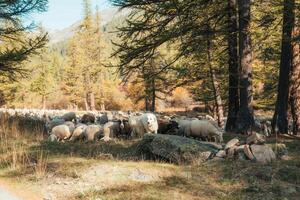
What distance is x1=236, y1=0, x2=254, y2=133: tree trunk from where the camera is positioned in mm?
12906

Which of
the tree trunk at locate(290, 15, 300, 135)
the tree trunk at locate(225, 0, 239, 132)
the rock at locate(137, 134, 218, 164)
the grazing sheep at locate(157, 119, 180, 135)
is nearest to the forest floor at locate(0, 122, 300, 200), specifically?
the rock at locate(137, 134, 218, 164)

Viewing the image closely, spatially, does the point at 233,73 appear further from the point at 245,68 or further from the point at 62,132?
the point at 62,132

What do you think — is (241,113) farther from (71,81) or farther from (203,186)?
(71,81)

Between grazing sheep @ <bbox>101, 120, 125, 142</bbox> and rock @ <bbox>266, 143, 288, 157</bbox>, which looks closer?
rock @ <bbox>266, 143, 288, 157</bbox>

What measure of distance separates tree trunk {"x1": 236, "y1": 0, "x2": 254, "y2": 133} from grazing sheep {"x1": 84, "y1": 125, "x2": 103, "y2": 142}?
402 cm

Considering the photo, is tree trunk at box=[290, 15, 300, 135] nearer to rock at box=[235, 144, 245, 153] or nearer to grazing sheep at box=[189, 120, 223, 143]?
grazing sheep at box=[189, 120, 223, 143]

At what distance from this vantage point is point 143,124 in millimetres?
13055

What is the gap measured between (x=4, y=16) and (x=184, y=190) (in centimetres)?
1495

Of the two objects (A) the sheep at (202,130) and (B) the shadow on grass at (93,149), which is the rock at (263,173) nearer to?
(B) the shadow on grass at (93,149)

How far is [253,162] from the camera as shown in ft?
26.6

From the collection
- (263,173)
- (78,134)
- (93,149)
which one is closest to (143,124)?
(78,134)

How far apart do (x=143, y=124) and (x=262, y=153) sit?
5207mm

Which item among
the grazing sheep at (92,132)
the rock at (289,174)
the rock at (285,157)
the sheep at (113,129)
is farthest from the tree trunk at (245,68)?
the rock at (289,174)

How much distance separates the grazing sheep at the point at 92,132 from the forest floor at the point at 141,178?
3878 millimetres
